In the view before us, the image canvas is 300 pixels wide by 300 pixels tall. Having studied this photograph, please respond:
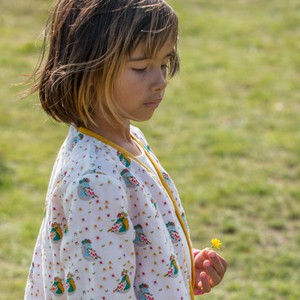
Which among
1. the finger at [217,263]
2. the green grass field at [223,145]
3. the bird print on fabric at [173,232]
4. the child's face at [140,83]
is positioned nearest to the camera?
the child's face at [140,83]

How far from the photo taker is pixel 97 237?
6.96ft

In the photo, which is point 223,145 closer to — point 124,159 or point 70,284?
point 124,159

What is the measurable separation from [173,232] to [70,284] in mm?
352

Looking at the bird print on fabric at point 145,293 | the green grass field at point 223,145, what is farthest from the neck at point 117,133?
the green grass field at point 223,145

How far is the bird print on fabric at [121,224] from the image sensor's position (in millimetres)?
2131

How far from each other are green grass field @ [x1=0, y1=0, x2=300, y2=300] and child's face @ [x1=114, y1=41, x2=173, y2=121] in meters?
0.83

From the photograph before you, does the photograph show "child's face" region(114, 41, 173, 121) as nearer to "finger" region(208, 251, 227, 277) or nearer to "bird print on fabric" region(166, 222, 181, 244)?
"bird print on fabric" region(166, 222, 181, 244)

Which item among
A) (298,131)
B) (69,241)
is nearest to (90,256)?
(69,241)

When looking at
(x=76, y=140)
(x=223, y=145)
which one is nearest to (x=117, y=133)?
(x=76, y=140)

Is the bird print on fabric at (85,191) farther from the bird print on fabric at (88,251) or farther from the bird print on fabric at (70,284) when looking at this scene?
the bird print on fabric at (70,284)

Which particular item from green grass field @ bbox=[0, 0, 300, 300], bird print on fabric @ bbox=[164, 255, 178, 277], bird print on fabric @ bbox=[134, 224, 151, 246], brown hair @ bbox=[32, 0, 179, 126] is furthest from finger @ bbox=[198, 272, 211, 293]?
green grass field @ bbox=[0, 0, 300, 300]

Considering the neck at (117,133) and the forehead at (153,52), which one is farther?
the neck at (117,133)

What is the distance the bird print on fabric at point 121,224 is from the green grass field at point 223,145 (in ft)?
3.42

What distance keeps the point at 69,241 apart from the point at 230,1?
8.42m
